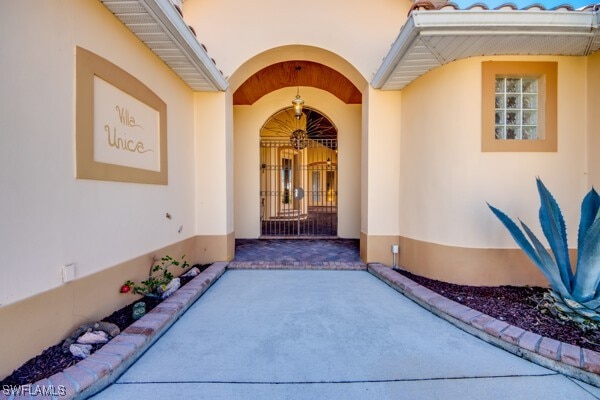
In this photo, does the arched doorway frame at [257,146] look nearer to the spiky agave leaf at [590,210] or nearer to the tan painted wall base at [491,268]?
the tan painted wall base at [491,268]

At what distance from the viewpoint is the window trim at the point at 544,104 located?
3.51 m

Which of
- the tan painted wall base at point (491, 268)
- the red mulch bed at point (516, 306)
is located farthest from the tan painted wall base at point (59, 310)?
the tan painted wall base at point (491, 268)

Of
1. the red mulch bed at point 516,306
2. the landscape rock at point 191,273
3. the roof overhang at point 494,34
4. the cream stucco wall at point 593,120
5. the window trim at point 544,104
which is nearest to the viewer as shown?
the red mulch bed at point 516,306

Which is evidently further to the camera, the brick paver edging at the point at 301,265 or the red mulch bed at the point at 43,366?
the brick paver edging at the point at 301,265

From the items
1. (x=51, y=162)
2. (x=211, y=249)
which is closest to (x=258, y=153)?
(x=211, y=249)

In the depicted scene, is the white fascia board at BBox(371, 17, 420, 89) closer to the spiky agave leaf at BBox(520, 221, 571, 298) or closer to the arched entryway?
the spiky agave leaf at BBox(520, 221, 571, 298)

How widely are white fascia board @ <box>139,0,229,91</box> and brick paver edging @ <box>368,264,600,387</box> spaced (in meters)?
4.04

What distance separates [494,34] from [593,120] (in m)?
1.80

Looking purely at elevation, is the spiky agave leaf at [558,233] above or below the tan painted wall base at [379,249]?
above

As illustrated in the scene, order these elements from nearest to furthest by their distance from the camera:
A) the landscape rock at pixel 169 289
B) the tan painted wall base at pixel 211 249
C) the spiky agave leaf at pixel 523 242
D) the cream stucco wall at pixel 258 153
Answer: the spiky agave leaf at pixel 523 242, the landscape rock at pixel 169 289, the tan painted wall base at pixel 211 249, the cream stucco wall at pixel 258 153

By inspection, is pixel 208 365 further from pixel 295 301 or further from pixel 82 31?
pixel 82 31

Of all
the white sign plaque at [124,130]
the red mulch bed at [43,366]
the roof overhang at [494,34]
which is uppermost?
the roof overhang at [494,34]

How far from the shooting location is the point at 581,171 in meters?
3.53

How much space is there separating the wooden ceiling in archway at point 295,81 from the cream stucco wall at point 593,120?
143 inches
